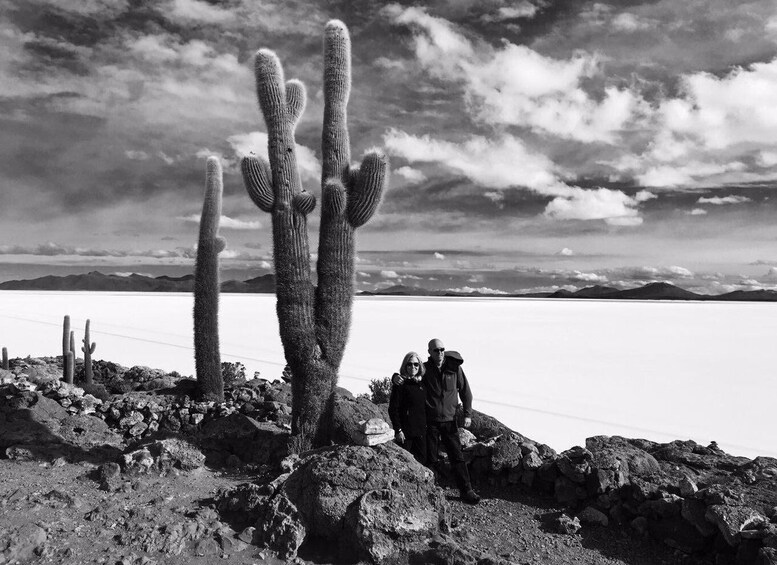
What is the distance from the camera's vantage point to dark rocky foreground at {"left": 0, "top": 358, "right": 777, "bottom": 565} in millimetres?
4824

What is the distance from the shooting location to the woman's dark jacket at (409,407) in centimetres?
607

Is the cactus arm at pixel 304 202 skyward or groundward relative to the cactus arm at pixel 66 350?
skyward

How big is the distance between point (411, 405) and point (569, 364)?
48.6 ft

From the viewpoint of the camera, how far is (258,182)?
7953 mm

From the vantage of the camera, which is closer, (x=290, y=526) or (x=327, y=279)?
(x=290, y=526)

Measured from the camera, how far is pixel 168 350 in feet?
75.5

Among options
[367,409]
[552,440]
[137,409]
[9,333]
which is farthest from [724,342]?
[9,333]

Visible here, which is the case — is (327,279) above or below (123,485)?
above

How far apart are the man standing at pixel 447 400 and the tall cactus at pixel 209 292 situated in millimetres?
7120

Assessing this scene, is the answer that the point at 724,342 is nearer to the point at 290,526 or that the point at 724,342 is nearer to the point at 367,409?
the point at 367,409

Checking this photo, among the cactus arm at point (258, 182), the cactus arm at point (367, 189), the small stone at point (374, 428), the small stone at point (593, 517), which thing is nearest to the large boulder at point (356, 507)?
the small stone at point (374, 428)

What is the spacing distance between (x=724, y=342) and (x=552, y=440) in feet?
68.4

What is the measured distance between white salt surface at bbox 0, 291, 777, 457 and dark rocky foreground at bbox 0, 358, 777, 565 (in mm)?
3572

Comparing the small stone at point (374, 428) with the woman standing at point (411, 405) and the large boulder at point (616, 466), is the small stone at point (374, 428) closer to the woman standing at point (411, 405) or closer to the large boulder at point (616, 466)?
the woman standing at point (411, 405)
